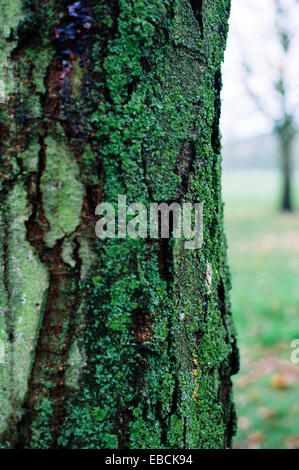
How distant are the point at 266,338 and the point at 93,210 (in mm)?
3850

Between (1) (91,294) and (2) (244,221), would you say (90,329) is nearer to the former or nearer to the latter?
(1) (91,294)

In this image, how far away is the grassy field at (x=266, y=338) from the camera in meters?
2.94

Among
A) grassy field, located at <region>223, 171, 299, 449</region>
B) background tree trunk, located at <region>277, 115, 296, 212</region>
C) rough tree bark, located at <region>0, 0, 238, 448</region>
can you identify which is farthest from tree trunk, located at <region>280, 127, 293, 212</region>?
rough tree bark, located at <region>0, 0, 238, 448</region>

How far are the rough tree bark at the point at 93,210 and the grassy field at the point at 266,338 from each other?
223 centimetres

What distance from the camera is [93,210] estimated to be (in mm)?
885

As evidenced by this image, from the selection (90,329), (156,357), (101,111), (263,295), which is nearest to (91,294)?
(90,329)

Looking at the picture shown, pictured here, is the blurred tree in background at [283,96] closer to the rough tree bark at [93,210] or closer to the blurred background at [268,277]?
the blurred background at [268,277]

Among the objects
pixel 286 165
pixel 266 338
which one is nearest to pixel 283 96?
pixel 286 165

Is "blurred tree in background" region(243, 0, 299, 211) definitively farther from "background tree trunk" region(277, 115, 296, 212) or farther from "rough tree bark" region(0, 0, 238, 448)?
"rough tree bark" region(0, 0, 238, 448)

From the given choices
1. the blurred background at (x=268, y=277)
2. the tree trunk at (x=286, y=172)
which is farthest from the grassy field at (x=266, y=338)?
the tree trunk at (x=286, y=172)

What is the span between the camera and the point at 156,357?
94 cm

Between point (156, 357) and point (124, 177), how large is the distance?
40 cm

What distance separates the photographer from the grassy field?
2.94m

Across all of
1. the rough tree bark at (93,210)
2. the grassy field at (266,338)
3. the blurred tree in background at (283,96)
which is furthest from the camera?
the blurred tree in background at (283,96)
